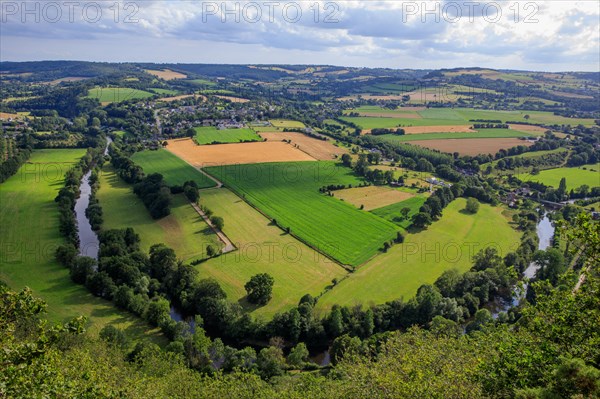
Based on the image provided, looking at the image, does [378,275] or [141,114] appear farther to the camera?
[141,114]

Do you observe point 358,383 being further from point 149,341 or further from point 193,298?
point 193,298

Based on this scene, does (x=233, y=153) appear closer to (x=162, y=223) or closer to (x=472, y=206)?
(x=162, y=223)

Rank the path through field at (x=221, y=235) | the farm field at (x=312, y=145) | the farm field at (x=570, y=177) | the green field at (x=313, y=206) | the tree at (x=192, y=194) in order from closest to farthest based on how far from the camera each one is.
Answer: the path through field at (x=221, y=235) < the green field at (x=313, y=206) < the tree at (x=192, y=194) < the farm field at (x=570, y=177) < the farm field at (x=312, y=145)

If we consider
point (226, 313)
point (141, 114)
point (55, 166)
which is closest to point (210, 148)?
point (55, 166)

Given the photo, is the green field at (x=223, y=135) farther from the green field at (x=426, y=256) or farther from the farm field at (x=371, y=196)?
the green field at (x=426, y=256)

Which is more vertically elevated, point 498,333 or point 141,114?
point 141,114

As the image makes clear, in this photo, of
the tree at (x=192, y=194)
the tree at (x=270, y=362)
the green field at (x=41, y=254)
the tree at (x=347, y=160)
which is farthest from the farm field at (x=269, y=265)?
the tree at (x=347, y=160)
